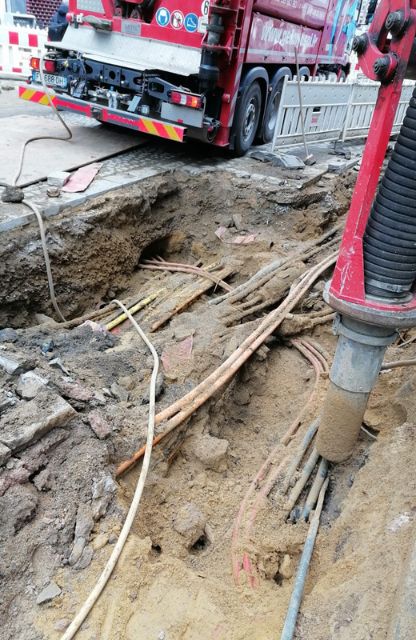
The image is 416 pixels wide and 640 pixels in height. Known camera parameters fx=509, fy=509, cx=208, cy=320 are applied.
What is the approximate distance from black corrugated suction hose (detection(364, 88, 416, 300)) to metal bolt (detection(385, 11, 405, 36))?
287 mm

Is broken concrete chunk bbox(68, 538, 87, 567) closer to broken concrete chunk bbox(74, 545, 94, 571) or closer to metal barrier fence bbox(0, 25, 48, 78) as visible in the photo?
broken concrete chunk bbox(74, 545, 94, 571)

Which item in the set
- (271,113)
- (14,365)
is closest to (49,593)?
(14,365)

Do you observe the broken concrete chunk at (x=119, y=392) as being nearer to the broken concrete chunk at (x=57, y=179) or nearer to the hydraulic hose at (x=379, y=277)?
the hydraulic hose at (x=379, y=277)

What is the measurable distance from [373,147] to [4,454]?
2.33 metres

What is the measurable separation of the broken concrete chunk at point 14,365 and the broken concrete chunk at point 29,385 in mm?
52

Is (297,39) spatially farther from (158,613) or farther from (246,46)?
(158,613)

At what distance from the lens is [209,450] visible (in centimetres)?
339

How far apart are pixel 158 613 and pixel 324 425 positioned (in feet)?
4.79

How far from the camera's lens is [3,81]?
11.5 metres

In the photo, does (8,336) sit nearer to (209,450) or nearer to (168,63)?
(209,450)

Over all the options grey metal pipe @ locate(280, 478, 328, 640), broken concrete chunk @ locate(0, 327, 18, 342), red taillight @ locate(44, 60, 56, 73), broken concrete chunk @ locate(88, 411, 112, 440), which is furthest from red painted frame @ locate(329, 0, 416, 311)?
red taillight @ locate(44, 60, 56, 73)

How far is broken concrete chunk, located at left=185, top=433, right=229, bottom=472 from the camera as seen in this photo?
3367 millimetres

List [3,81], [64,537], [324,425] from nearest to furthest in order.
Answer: [64,537] < [324,425] < [3,81]

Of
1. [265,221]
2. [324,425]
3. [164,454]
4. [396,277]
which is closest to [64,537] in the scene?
[164,454]
